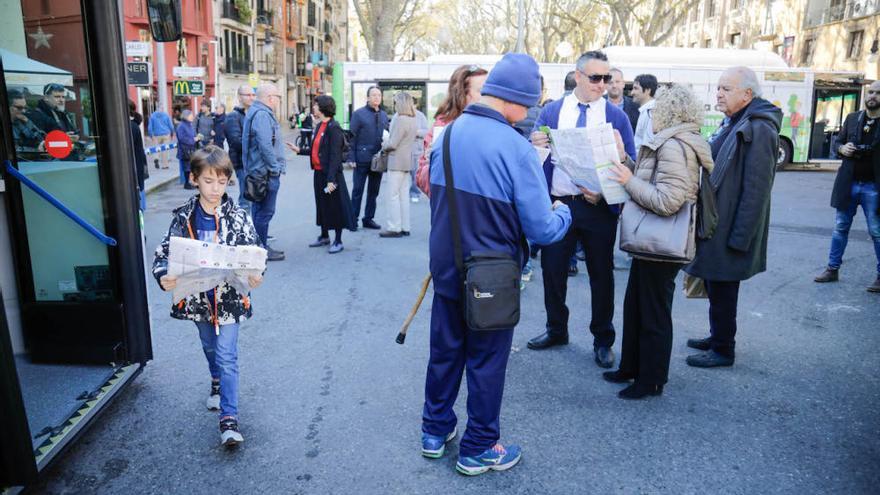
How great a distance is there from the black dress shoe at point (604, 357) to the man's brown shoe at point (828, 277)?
346 centimetres

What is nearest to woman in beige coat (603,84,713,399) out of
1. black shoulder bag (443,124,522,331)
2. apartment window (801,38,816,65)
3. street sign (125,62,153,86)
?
black shoulder bag (443,124,522,331)

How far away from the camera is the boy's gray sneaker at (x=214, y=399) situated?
3791 millimetres

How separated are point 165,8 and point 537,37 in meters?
54.8

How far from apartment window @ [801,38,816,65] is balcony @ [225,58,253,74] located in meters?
35.0

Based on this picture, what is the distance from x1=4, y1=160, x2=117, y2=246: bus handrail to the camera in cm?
366

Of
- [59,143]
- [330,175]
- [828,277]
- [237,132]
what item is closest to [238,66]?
[237,132]

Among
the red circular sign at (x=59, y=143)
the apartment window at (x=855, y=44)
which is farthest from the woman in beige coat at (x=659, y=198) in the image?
the apartment window at (x=855, y=44)

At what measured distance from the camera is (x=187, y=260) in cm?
313

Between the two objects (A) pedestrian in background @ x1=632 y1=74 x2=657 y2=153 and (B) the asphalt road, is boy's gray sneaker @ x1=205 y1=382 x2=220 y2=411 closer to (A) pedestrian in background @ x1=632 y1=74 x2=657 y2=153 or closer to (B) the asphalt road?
(B) the asphalt road

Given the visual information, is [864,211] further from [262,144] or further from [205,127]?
[205,127]

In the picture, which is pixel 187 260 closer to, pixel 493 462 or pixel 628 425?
pixel 493 462

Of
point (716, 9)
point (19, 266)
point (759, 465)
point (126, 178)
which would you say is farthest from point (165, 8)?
point (716, 9)

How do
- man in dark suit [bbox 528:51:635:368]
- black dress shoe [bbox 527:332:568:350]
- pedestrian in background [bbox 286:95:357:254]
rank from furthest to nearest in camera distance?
1. pedestrian in background [bbox 286:95:357:254]
2. black dress shoe [bbox 527:332:568:350]
3. man in dark suit [bbox 528:51:635:368]

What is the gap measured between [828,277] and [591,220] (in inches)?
150
